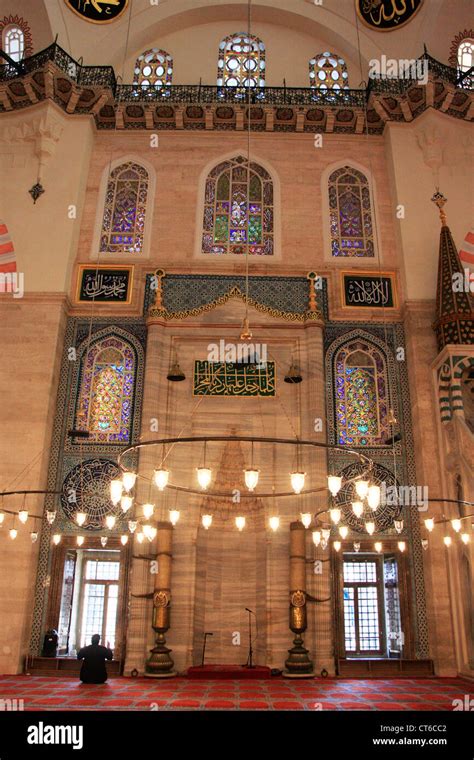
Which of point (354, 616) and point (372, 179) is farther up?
point (372, 179)

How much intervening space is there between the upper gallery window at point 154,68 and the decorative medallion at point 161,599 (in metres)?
8.98

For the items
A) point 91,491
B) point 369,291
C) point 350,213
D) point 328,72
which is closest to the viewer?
point 91,491

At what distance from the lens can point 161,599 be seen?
8320 millimetres

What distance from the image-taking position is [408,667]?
8227 mm

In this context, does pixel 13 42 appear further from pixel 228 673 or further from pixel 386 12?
pixel 228 673

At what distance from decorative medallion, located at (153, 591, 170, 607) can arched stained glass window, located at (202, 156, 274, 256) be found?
551cm

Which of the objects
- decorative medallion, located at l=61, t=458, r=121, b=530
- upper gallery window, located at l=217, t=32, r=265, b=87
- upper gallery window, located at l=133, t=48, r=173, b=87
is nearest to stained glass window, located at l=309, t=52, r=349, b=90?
upper gallery window, located at l=217, t=32, r=265, b=87

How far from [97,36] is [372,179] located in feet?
18.7

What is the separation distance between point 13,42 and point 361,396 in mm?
9166

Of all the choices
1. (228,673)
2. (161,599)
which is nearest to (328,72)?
(161,599)

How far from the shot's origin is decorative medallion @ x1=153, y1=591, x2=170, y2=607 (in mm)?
8302

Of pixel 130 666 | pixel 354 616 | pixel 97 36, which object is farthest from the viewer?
pixel 97 36
